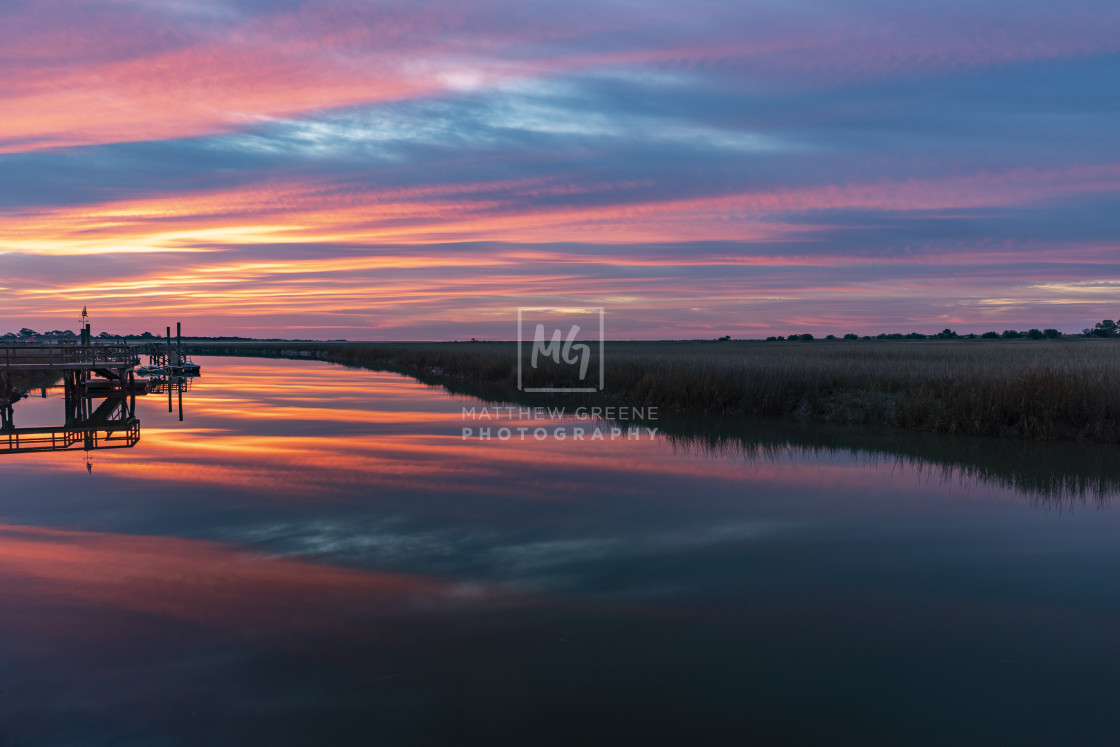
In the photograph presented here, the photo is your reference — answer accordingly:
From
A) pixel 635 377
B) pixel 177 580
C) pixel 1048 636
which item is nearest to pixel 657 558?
pixel 1048 636

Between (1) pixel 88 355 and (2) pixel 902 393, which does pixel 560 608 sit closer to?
(2) pixel 902 393

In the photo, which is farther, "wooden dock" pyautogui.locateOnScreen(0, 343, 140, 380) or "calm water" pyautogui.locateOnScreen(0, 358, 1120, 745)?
"wooden dock" pyautogui.locateOnScreen(0, 343, 140, 380)

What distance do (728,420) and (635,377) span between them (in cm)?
833

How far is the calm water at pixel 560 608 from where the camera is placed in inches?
192

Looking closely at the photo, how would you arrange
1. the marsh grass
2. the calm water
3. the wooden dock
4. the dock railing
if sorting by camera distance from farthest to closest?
the dock railing < the wooden dock < the marsh grass < the calm water

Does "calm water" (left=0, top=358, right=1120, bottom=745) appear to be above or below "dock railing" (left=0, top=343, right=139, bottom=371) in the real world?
below

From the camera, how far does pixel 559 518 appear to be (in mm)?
10172

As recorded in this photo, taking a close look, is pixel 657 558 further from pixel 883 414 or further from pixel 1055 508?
pixel 883 414

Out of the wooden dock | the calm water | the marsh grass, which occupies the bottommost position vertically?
the calm water

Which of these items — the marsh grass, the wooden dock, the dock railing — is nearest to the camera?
the marsh grass

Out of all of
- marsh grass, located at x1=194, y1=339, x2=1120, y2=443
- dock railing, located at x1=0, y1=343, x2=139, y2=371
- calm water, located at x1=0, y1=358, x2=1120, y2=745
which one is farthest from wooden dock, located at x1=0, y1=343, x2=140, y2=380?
calm water, located at x1=0, y1=358, x2=1120, y2=745

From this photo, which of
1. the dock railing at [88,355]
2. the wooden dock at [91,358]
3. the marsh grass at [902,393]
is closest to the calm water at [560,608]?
the marsh grass at [902,393]

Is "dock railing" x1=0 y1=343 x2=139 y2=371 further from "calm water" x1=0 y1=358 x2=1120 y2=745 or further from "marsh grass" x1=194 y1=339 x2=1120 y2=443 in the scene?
"calm water" x1=0 y1=358 x2=1120 y2=745

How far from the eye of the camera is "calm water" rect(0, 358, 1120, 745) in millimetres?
4875
